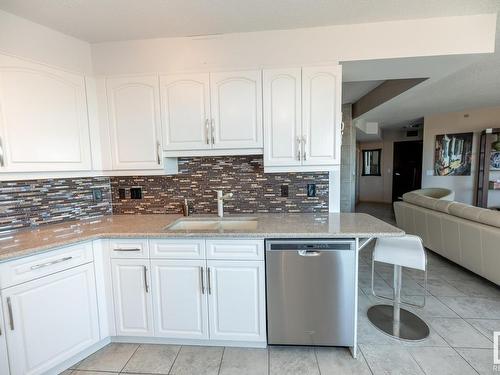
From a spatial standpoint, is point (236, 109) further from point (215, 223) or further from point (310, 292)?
point (310, 292)

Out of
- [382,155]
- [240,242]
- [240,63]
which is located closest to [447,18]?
[240,63]

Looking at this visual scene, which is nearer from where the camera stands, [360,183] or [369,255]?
[369,255]

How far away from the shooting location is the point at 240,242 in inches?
69.1

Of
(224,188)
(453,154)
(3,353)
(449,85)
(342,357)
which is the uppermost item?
(449,85)

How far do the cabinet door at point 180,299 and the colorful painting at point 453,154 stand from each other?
581 cm

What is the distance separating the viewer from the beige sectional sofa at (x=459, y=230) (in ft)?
8.15

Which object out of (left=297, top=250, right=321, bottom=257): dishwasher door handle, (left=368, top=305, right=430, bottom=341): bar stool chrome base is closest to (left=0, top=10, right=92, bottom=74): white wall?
(left=297, top=250, right=321, bottom=257): dishwasher door handle

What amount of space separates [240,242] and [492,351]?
78.0 inches

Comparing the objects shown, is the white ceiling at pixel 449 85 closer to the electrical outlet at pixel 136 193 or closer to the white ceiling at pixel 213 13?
the white ceiling at pixel 213 13

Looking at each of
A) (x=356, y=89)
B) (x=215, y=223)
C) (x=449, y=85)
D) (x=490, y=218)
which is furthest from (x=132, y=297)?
(x=449, y=85)

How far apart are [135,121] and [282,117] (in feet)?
4.17

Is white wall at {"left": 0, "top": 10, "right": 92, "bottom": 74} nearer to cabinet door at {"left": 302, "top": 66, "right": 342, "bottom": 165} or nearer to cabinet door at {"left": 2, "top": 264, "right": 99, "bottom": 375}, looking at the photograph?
cabinet door at {"left": 2, "top": 264, "right": 99, "bottom": 375}

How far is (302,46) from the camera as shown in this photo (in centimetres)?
197

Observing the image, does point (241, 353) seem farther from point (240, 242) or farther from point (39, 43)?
point (39, 43)
